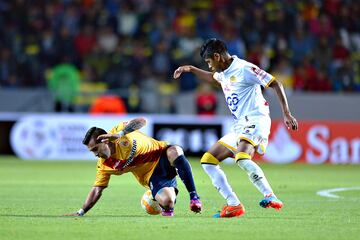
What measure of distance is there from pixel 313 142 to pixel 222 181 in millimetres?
12390

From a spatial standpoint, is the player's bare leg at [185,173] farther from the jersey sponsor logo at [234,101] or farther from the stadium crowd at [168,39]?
the stadium crowd at [168,39]

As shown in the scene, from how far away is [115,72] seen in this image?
23.7m

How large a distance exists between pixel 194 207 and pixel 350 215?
173 centimetres

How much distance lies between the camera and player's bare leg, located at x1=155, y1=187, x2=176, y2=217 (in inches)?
383

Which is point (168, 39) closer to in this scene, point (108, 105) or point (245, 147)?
point (108, 105)

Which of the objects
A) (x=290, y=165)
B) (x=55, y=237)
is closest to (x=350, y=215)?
(x=55, y=237)

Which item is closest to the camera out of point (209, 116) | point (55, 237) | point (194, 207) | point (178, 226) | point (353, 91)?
point (55, 237)

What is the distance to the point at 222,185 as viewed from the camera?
976 centimetres

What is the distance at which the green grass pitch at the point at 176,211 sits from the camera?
8055 mm

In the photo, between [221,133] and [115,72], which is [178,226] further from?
[115,72]

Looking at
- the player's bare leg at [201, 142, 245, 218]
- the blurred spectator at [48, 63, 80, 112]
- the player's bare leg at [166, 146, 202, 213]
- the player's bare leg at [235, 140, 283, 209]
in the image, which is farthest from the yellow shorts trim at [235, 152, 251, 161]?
the blurred spectator at [48, 63, 80, 112]

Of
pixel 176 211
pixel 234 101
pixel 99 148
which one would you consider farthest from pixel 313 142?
pixel 99 148

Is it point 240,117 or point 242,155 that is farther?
point 240,117

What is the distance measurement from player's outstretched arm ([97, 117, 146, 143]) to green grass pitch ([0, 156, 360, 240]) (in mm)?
823
